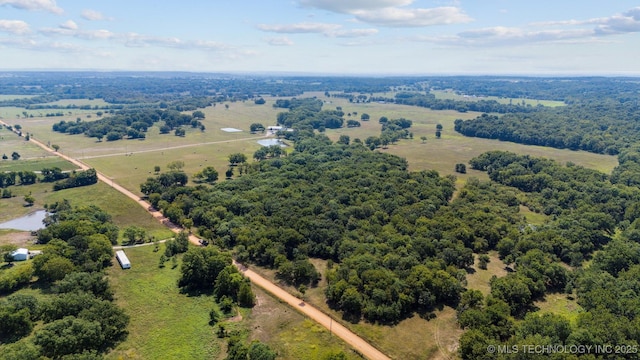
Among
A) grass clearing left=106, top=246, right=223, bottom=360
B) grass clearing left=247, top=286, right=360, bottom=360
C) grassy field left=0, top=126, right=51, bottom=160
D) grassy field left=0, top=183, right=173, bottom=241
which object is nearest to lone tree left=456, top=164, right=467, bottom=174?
grass clearing left=247, top=286, right=360, bottom=360

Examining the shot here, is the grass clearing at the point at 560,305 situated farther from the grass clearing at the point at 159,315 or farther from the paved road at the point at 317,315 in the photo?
the grass clearing at the point at 159,315

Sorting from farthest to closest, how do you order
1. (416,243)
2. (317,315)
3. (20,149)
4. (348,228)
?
(20,149), (348,228), (416,243), (317,315)

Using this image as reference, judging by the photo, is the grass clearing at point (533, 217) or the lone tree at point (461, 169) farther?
the lone tree at point (461, 169)

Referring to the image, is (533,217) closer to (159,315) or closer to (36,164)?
(159,315)

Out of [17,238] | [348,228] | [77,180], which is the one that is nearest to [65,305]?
[17,238]

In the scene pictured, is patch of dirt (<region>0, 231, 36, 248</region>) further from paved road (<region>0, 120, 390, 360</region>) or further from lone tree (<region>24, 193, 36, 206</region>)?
paved road (<region>0, 120, 390, 360</region>)

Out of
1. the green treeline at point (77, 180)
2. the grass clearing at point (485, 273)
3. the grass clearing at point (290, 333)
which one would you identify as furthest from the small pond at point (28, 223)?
the grass clearing at point (485, 273)
